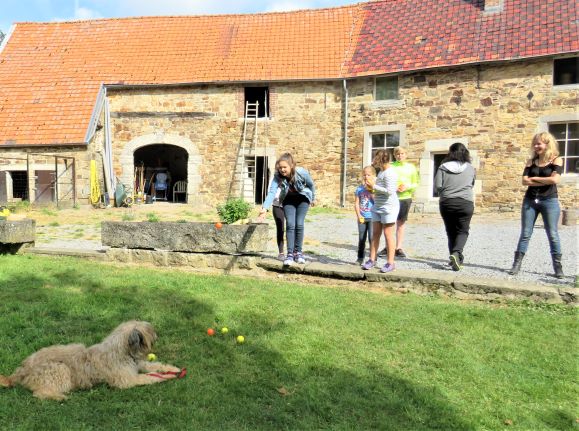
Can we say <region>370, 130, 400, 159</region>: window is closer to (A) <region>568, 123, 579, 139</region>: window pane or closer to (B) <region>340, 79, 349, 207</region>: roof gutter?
(B) <region>340, 79, 349, 207</region>: roof gutter

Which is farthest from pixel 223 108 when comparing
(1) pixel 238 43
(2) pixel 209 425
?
(2) pixel 209 425

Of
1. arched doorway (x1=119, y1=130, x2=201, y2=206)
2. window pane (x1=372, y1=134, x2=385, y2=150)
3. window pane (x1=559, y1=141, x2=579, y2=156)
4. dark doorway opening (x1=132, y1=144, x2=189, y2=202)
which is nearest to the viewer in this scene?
window pane (x1=559, y1=141, x2=579, y2=156)

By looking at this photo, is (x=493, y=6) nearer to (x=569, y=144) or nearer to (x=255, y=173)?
(x=569, y=144)

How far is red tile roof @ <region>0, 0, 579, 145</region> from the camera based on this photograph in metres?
14.4

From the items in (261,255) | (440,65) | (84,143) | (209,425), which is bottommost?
(209,425)

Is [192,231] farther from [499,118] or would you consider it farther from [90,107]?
[90,107]

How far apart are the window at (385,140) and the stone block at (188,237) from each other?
10275mm

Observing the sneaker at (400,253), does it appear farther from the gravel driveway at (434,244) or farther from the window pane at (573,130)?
the window pane at (573,130)

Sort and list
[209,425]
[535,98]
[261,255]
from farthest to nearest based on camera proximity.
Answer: [535,98]
[261,255]
[209,425]

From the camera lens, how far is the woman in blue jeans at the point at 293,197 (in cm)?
578

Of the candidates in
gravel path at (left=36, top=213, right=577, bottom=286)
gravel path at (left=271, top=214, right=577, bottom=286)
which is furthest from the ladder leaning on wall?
gravel path at (left=271, top=214, right=577, bottom=286)

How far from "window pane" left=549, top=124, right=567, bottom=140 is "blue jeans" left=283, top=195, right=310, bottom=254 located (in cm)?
1085

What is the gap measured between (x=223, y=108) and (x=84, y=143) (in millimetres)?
5048

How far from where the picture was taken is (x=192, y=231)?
6219 millimetres
